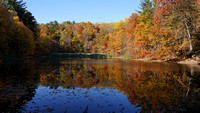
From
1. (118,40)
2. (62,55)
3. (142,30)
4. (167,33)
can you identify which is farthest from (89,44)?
(167,33)

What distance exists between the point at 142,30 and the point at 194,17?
15209mm

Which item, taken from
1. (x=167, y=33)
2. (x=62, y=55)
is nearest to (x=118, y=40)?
(x=62, y=55)

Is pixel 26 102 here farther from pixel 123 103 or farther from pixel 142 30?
pixel 142 30

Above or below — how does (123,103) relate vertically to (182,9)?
below

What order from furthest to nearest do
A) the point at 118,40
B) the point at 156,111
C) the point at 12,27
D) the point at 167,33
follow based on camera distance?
1. the point at 118,40
2. the point at 12,27
3. the point at 167,33
4. the point at 156,111

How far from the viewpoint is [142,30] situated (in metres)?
38.5

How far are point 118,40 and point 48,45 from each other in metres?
31.5

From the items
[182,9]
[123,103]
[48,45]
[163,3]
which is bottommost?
[123,103]

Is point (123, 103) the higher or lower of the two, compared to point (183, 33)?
lower

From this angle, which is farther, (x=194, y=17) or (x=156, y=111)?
(x=194, y=17)

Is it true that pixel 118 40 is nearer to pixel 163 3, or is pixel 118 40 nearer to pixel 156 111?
pixel 163 3

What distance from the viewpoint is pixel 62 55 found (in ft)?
227

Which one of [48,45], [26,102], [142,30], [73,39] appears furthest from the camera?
[73,39]

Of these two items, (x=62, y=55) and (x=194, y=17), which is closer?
(x=194, y=17)
